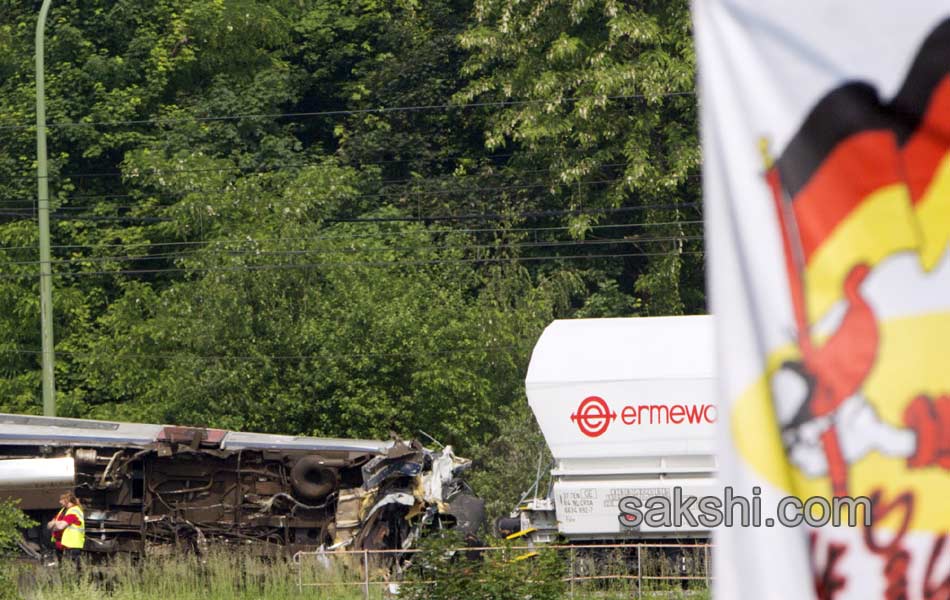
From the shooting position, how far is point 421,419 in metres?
30.8

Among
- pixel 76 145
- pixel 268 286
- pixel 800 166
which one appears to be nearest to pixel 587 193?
pixel 268 286

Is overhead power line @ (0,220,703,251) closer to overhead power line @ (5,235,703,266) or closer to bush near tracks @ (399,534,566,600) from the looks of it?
overhead power line @ (5,235,703,266)

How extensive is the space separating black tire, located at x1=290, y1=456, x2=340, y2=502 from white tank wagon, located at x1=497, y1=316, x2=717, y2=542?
317 cm

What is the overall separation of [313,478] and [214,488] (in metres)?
1.70

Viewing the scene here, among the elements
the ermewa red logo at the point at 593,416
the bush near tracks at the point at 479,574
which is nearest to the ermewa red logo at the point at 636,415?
the ermewa red logo at the point at 593,416

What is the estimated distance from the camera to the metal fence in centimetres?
1780

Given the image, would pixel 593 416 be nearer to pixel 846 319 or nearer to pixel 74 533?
pixel 74 533

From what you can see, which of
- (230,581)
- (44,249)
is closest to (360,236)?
(44,249)

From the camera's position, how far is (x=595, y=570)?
1933 centimetres

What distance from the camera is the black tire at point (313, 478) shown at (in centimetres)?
2166

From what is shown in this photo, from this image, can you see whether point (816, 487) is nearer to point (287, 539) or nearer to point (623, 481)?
point (623, 481)

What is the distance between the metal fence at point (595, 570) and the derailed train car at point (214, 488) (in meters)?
0.97

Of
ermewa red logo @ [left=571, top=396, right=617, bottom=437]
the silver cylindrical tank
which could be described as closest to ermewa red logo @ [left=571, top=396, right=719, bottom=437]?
ermewa red logo @ [left=571, top=396, right=617, bottom=437]

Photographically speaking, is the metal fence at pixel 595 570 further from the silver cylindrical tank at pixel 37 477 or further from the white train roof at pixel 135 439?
the silver cylindrical tank at pixel 37 477
